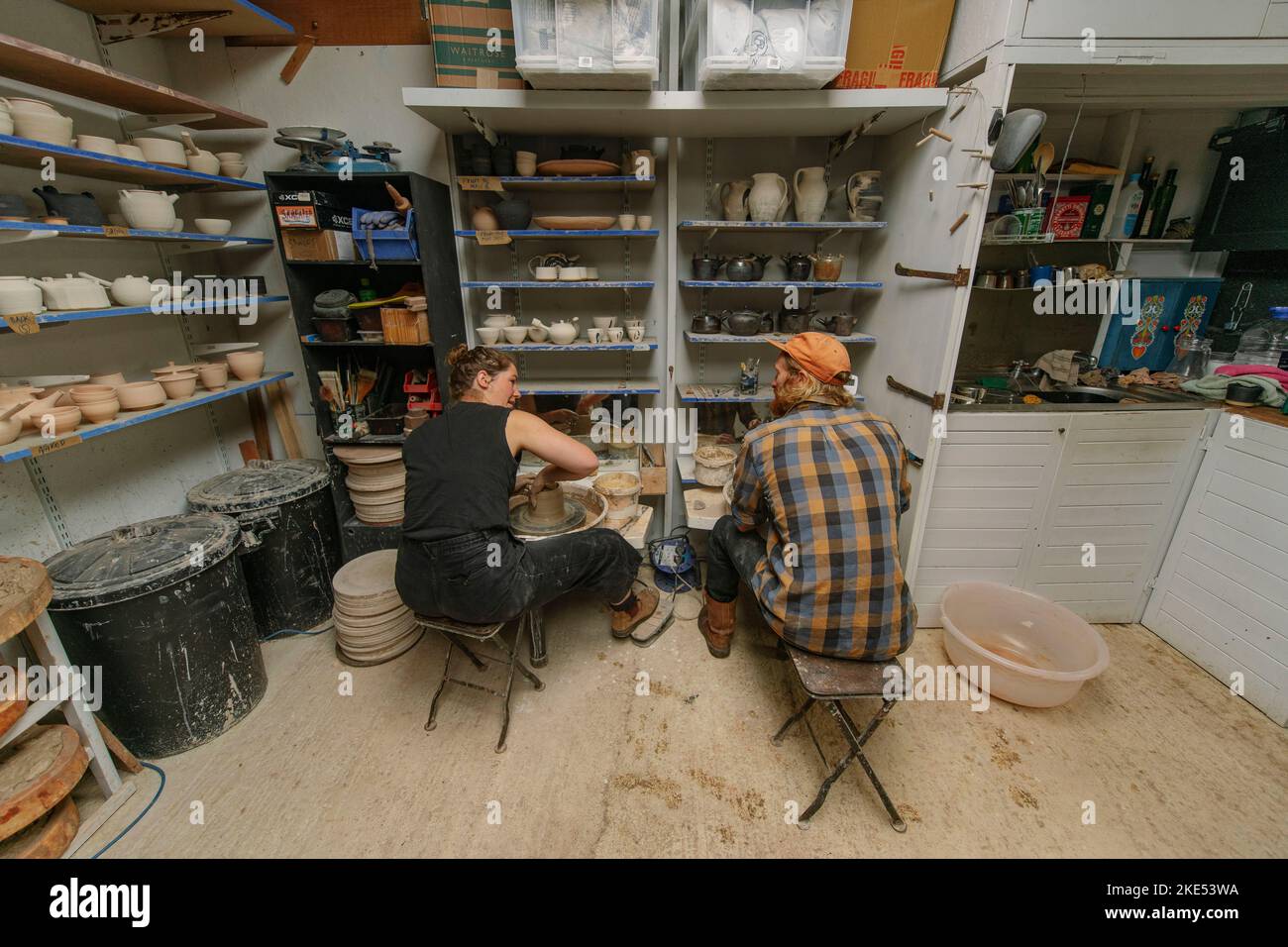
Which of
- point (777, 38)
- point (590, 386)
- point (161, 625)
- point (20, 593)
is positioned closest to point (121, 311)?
point (20, 593)

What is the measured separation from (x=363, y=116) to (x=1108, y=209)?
3918 millimetres

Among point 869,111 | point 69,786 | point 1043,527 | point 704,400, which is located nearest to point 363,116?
point 704,400

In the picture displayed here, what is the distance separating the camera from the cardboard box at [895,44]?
2.05 meters

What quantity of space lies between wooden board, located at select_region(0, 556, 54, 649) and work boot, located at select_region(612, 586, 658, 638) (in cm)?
195

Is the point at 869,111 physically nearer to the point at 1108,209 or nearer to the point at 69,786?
the point at 1108,209

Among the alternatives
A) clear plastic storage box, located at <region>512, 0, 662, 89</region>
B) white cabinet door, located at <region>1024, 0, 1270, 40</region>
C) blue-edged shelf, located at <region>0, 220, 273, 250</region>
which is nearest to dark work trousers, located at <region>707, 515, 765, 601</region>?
clear plastic storage box, located at <region>512, 0, 662, 89</region>

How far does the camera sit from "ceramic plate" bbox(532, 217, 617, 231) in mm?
2467

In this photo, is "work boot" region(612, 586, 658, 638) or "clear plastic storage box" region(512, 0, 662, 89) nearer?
"clear plastic storage box" region(512, 0, 662, 89)

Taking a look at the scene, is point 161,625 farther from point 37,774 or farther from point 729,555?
point 729,555

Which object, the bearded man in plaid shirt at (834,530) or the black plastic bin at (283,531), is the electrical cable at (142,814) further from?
the bearded man in plaid shirt at (834,530)

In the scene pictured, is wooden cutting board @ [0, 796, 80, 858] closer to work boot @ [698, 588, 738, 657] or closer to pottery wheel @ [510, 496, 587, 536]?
pottery wheel @ [510, 496, 587, 536]

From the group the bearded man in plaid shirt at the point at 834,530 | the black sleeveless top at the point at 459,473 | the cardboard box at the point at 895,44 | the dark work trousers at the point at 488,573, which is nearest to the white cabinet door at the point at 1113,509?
the bearded man in plaid shirt at the point at 834,530

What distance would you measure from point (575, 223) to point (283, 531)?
206 centimetres

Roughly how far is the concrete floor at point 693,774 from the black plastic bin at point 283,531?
322 millimetres
